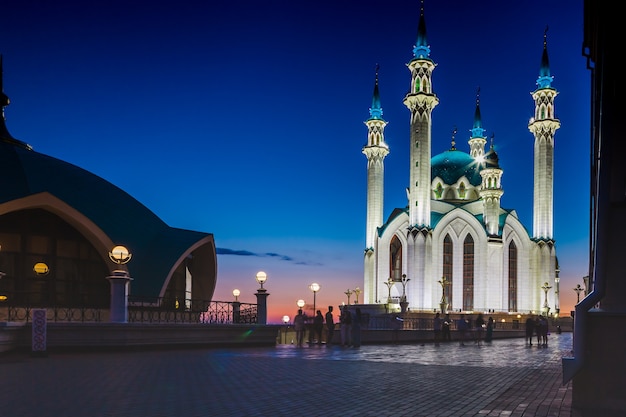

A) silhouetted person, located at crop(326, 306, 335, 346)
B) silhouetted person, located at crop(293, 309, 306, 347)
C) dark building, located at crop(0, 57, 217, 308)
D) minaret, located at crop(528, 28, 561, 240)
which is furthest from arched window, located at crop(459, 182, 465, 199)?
silhouetted person, located at crop(293, 309, 306, 347)

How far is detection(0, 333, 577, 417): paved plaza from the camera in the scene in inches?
388

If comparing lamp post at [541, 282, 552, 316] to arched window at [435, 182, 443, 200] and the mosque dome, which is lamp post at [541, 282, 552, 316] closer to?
the mosque dome

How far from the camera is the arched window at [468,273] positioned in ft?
264

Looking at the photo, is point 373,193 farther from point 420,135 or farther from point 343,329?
point 343,329

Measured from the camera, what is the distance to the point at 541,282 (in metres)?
82.2

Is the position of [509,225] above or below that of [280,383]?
above

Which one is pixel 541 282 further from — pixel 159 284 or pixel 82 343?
pixel 82 343

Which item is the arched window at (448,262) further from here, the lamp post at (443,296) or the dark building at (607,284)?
the dark building at (607,284)

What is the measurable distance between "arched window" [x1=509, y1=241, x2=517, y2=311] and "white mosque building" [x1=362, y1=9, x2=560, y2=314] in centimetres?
12

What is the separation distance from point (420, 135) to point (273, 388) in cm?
6694

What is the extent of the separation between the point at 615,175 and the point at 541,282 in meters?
75.8

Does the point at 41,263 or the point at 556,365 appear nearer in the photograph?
the point at 556,365

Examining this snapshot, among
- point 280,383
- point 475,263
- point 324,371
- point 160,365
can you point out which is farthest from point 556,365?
point 475,263

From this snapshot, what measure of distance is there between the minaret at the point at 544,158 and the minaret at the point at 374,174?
1865cm
